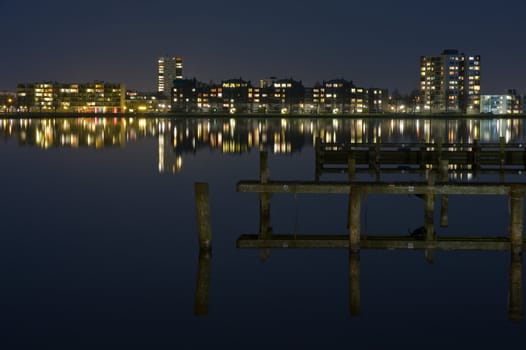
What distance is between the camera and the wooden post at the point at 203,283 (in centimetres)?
1795

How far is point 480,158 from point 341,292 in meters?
31.7

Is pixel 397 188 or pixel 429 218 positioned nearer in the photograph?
pixel 397 188

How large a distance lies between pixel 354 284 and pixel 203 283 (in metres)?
4.36

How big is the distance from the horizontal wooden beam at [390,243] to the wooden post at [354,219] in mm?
349

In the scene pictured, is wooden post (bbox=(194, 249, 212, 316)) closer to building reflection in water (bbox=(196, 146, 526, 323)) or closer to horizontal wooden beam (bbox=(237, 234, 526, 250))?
building reflection in water (bbox=(196, 146, 526, 323))

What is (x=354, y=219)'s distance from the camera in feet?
64.4

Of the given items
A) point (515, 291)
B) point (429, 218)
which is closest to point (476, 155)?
point (429, 218)

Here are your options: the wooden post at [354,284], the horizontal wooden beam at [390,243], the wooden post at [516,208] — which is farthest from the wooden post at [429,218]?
the wooden post at [354,284]

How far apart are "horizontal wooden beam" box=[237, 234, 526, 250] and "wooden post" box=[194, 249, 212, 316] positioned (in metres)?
1.49

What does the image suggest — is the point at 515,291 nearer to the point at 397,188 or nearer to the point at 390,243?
the point at 390,243

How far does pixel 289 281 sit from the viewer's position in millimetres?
20109

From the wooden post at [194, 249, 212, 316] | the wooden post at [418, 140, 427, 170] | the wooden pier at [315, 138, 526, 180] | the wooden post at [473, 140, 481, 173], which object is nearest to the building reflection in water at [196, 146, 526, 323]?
the wooden post at [194, 249, 212, 316]

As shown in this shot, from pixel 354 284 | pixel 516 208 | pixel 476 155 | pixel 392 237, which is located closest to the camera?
pixel 516 208

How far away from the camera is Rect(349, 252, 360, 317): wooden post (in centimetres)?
1777
